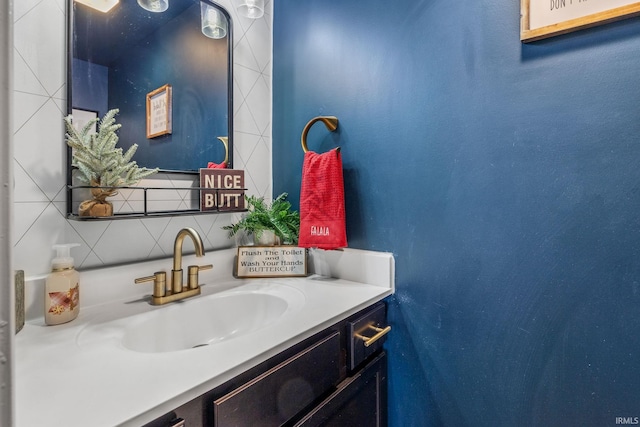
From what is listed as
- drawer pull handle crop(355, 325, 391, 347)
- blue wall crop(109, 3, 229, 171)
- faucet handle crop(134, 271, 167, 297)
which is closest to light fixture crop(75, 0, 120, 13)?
blue wall crop(109, 3, 229, 171)

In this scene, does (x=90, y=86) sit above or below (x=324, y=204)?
above

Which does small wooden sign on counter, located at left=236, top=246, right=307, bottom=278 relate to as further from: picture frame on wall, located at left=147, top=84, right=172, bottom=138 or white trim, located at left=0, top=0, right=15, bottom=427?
white trim, located at left=0, top=0, right=15, bottom=427

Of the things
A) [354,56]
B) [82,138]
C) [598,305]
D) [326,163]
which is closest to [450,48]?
[354,56]

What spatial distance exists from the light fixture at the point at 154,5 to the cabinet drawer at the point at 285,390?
1135 mm

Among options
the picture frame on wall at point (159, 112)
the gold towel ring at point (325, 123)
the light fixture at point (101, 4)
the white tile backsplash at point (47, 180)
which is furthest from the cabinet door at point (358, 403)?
the light fixture at point (101, 4)

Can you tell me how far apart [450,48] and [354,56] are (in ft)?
1.12

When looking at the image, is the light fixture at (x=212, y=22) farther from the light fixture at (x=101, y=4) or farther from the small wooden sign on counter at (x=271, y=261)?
the small wooden sign on counter at (x=271, y=261)

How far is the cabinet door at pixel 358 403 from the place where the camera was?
758 millimetres

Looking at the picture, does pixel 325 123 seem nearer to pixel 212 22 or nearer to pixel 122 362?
pixel 212 22

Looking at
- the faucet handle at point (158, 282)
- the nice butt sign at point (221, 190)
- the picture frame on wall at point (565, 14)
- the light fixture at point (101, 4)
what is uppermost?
the light fixture at point (101, 4)

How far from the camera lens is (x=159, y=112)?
1.01m

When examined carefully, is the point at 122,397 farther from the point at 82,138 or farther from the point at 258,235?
the point at 258,235

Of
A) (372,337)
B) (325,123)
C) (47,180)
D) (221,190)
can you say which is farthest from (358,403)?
(47,180)

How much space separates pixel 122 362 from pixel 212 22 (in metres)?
1.14
